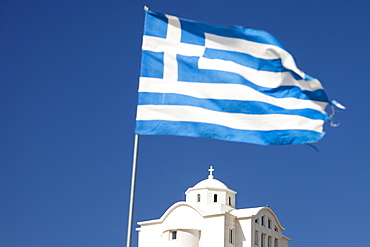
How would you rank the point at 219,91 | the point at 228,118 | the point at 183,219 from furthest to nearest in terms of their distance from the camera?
the point at 183,219 < the point at 219,91 < the point at 228,118

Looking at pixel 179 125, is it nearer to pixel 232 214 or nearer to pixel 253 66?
pixel 253 66

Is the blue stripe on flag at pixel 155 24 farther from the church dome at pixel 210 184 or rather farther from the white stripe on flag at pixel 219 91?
the church dome at pixel 210 184

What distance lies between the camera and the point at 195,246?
5791cm

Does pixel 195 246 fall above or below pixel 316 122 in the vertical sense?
above

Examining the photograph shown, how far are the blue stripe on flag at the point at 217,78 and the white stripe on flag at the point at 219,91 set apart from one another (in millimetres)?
100

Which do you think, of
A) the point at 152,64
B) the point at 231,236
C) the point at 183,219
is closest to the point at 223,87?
the point at 152,64

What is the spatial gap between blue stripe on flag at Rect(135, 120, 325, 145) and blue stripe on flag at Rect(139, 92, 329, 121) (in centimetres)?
47

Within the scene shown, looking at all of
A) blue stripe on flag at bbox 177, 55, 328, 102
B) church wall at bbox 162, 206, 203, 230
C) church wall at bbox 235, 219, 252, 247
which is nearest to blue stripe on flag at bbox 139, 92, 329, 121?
blue stripe on flag at bbox 177, 55, 328, 102

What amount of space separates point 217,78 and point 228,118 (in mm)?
1104

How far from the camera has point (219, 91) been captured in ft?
58.4

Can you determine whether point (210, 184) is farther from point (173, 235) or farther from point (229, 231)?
point (173, 235)

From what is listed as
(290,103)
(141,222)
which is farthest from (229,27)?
(141,222)

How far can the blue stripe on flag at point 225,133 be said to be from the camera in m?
17.0

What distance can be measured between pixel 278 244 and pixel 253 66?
46.8 metres
